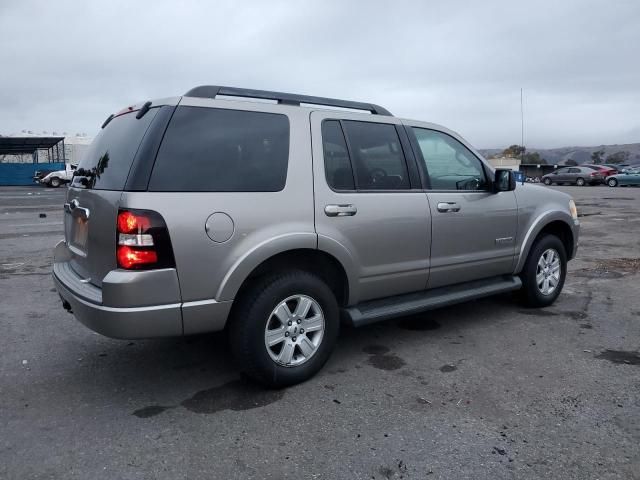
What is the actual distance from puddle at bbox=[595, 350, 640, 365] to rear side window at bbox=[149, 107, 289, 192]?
2.85 metres

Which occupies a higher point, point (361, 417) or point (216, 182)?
point (216, 182)

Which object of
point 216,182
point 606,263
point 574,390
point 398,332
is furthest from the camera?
point 606,263

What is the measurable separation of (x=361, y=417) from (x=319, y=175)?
1634 millimetres

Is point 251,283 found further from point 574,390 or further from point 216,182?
point 574,390

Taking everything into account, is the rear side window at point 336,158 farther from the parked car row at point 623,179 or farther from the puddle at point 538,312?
the parked car row at point 623,179

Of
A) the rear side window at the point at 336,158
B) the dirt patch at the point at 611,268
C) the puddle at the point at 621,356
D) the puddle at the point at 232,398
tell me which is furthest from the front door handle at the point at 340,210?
the dirt patch at the point at 611,268

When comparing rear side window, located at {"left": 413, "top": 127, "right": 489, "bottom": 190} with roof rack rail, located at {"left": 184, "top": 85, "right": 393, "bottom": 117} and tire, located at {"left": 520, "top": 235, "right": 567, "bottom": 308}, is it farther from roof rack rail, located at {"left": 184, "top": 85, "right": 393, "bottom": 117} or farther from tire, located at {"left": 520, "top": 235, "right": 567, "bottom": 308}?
tire, located at {"left": 520, "top": 235, "right": 567, "bottom": 308}

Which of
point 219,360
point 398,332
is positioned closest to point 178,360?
point 219,360

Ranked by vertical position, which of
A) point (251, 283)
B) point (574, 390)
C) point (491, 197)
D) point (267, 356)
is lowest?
point (574, 390)

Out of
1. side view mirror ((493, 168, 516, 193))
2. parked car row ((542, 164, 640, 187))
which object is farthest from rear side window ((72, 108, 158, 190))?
parked car row ((542, 164, 640, 187))

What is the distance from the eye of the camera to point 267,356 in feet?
11.3

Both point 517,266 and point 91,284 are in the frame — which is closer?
point 91,284

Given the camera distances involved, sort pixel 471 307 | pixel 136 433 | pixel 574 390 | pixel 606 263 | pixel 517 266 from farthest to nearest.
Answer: pixel 606 263, pixel 471 307, pixel 517 266, pixel 574 390, pixel 136 433

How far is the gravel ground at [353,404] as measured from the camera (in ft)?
8.99
